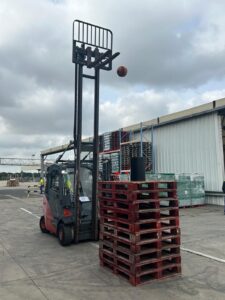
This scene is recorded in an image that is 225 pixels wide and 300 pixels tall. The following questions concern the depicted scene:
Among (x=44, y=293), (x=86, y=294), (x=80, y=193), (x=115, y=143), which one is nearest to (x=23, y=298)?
(x=44, y=293)

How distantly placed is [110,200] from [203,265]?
2247 mm

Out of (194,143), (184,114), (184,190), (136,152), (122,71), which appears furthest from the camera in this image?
(136,152)

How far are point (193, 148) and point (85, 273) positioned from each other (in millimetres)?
13983

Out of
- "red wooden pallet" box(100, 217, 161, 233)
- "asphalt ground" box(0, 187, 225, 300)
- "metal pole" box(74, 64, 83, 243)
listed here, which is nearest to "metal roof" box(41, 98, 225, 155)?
"asphalt ground" box(0, 187, 225, 300)

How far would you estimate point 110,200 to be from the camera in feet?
19.0

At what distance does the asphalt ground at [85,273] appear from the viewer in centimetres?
468

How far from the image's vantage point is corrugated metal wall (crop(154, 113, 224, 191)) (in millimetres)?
16891

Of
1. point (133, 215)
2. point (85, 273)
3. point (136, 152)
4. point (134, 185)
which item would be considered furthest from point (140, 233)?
point (136, 152)

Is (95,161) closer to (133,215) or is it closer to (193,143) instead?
(133,215)

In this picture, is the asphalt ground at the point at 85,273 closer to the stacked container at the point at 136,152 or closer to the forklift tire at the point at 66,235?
the forklift tire at the point at 66,235

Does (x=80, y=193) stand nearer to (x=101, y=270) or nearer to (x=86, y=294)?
(x=101, y=270)

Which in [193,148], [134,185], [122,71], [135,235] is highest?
[122,71]

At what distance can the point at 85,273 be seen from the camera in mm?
5676

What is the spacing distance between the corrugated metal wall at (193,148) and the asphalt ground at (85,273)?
8472 millimetres
